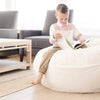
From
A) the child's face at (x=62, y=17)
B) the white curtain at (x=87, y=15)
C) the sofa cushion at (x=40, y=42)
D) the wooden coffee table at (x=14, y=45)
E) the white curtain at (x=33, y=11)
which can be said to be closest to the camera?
the child's face at (x=62, y=17)

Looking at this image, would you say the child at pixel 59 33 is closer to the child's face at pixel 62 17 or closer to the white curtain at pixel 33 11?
the child's face at pixel 62 17

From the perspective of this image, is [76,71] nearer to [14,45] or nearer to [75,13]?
[14,45]

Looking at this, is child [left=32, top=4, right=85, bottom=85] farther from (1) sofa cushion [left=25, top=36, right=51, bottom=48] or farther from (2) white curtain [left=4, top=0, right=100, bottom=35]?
(2) white curtain [left=4, top=0, right=100, bottom=35]

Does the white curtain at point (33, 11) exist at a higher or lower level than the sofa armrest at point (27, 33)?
higher

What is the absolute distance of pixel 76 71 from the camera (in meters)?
1.79

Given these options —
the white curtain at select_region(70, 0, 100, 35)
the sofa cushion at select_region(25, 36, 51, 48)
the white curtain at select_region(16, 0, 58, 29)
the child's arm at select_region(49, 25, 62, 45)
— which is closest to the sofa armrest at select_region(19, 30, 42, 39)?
the sofa cushion at select_region(25, 36, 51, 48)

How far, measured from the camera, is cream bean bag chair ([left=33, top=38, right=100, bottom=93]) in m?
1.78

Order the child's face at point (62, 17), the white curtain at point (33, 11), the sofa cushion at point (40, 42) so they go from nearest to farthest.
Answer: the child's face at point (62, 17), the sofa cushion at point (40, 42), the white curtain at point (33, 11)

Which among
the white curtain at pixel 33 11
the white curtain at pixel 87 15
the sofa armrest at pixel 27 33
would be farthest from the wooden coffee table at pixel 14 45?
the white curtain at pixel 33 11

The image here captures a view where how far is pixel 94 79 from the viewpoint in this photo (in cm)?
178

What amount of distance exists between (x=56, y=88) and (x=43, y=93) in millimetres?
127

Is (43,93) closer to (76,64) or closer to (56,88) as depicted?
(56,88)

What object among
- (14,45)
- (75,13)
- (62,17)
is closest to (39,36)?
(75,13)

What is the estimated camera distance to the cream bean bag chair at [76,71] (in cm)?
178
